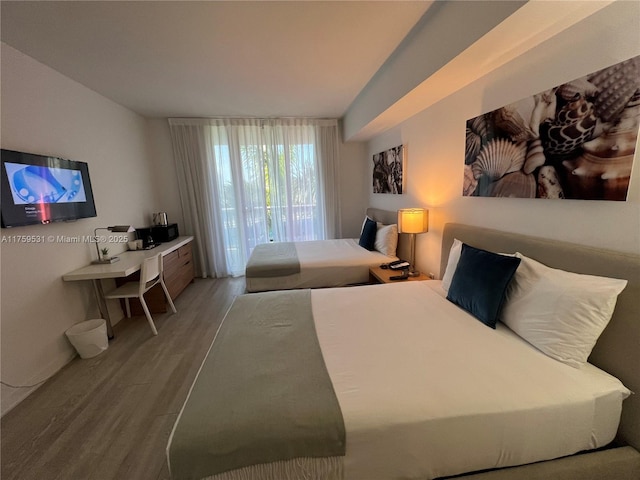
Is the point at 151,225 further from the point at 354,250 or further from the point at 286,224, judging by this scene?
the point at 354,250

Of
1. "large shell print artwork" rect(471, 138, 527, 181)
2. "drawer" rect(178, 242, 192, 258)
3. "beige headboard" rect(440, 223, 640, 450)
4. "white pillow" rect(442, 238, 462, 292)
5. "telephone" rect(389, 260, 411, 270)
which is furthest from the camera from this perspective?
"drawer" rect(178, 242, 192, 258)

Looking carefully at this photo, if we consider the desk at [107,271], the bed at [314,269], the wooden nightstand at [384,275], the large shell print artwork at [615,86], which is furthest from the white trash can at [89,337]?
the large shell print artwork at [615,86]

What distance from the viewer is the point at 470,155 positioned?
6.54 ft

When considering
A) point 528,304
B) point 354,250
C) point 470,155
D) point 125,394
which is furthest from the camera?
point 354,250

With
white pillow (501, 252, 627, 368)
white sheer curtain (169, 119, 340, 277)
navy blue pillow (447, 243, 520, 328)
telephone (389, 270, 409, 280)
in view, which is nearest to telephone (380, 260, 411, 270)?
telephone (389, 270, 409, 280)

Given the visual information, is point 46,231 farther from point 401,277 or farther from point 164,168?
point 401,277

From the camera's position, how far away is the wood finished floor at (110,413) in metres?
1.38

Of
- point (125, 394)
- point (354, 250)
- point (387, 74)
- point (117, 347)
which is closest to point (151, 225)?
point (117, 347)

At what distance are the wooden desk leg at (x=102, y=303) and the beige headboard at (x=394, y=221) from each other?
327 centimetres

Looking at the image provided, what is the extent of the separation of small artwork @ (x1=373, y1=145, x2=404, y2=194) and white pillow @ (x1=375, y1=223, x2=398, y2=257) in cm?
49

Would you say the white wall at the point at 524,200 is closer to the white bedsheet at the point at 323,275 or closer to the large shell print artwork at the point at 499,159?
the large shell print artwork at the point at 499,159

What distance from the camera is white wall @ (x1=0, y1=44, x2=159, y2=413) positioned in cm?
188

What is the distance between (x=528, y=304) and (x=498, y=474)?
0.79 meters

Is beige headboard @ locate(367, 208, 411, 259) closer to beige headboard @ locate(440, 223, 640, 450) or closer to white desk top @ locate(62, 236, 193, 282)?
beige headboard @ locate(440, 223, 640, 450)
